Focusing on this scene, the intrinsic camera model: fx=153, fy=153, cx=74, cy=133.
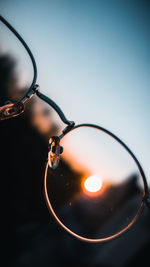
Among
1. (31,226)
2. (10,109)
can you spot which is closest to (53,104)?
(10,109)

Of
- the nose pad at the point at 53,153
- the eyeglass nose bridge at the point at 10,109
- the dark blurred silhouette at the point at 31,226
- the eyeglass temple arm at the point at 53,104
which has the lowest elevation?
the dark blurred silhouette at the point at 31,226

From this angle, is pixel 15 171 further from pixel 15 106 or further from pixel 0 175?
pixel 15 106

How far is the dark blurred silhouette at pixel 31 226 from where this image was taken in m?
0.73

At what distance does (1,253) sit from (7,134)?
1.83 feet

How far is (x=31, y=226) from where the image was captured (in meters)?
0.77

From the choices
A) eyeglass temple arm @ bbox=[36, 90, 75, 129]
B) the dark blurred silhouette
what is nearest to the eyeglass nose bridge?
eyeglass temple arm @ bbox=[36, 90, 75, 129]

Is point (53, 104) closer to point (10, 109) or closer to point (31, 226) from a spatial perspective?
point (10, 109)

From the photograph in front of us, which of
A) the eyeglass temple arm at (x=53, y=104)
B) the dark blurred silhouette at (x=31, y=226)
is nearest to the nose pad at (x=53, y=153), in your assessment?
the eyeglass temple arm at (x=53, y=104)

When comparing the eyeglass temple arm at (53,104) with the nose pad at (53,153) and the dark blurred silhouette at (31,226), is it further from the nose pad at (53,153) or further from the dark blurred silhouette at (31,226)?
the dark blurred silhouette at (31,226)

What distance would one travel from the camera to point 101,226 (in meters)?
1.01

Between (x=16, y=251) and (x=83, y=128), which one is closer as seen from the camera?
(x=83, y=128)

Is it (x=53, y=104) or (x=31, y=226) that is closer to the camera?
(x=53, y=104)

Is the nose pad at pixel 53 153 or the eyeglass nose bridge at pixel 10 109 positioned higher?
the eyeglass nose bridge at pixel 10 109

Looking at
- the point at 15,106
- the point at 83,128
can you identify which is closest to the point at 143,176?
the point at 83,128
